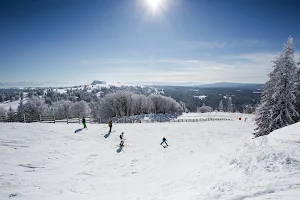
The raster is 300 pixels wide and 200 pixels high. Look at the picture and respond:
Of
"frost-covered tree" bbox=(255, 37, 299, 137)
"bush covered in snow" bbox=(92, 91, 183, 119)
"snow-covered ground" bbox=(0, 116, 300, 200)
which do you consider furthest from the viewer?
"bush covered in snow" bbox=(92, 91, 183, 119)

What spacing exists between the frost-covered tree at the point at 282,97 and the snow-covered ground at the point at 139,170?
9.23 metres

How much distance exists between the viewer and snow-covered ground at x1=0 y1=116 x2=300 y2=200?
8.22 metres

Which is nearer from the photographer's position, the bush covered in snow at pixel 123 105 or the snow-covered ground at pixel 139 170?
the snow-covered ground at pixel 139 170

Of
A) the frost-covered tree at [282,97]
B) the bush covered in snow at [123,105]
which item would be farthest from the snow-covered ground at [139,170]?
the bush covered in snow at [123,105]

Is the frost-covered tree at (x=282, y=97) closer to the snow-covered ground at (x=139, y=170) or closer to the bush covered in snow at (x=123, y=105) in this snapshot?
→ the snow-covered ground at (x=139, y=170)

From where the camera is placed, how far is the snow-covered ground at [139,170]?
27.0 ft

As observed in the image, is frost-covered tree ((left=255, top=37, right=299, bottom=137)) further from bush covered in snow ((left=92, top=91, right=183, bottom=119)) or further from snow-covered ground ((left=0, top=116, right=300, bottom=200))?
bush covered in snow ((left=92, top=91, right=183, bottom=119))

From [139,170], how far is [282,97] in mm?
18938

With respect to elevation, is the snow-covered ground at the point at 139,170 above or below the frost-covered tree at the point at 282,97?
below

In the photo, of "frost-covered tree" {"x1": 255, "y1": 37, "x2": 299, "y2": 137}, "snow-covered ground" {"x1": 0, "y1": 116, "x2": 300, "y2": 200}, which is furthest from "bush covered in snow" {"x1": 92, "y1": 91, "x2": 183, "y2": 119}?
"frost-covered tree" {"x1": 255, "y1": 37, "x2": 299, "y2": 137}

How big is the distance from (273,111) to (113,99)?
61.8 meters

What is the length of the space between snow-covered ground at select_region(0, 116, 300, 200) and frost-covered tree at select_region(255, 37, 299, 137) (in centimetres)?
923

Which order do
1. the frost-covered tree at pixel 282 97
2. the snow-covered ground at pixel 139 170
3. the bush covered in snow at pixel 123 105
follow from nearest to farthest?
1. the snow-covered ground at pixel 139 170
2. the frost-covered tree at pixel 282 97
3. the bush covered in snow at pixel 123 105

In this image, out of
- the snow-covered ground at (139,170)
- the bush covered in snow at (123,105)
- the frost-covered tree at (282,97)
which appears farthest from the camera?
the bush covered in snow at (123,105)
